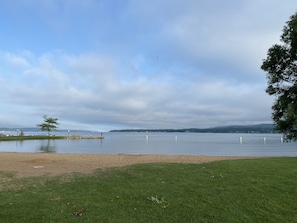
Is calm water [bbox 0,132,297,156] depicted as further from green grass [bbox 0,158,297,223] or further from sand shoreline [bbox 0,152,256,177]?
green grass [bbox 0,158,297,223]

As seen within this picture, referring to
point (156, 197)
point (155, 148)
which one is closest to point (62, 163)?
point (156, 197)

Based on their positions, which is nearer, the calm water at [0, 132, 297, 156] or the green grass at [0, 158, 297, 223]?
the green grass at [0, 158, 297, 223]

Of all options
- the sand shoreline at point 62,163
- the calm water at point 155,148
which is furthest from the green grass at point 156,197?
the calm water at point 155,148

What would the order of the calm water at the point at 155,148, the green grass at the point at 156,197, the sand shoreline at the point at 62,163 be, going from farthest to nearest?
1. the calm water at the point at 155,148
2. the sand shoreline at the point at 62,163
3. the green grass at the point at 156,197

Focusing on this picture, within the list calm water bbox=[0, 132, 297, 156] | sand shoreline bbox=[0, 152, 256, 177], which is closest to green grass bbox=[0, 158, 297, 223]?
sand shoreline bbox=[0, 152, 256, 177]

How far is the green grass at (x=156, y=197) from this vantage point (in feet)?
18.9

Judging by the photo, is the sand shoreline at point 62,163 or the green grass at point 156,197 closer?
the green grass at point 156,197

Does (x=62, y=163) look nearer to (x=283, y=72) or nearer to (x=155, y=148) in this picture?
(x=283, y=72)

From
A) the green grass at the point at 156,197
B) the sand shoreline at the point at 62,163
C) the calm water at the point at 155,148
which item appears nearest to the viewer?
the green grass at the point at 156,197

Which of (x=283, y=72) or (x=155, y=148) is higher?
(x=283, y=72)

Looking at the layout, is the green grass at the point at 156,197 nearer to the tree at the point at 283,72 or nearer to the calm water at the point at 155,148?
the tree at the point at 283,72

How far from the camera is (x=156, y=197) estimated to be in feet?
22.8

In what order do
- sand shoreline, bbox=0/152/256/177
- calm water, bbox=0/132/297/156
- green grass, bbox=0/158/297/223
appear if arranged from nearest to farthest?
green grass, bbox=0/158/297/223 → sand shoreline, bbox=0/152/256/177 → calm water, bbox=0/132/297/156

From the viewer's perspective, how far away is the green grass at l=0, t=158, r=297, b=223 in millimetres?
5754
